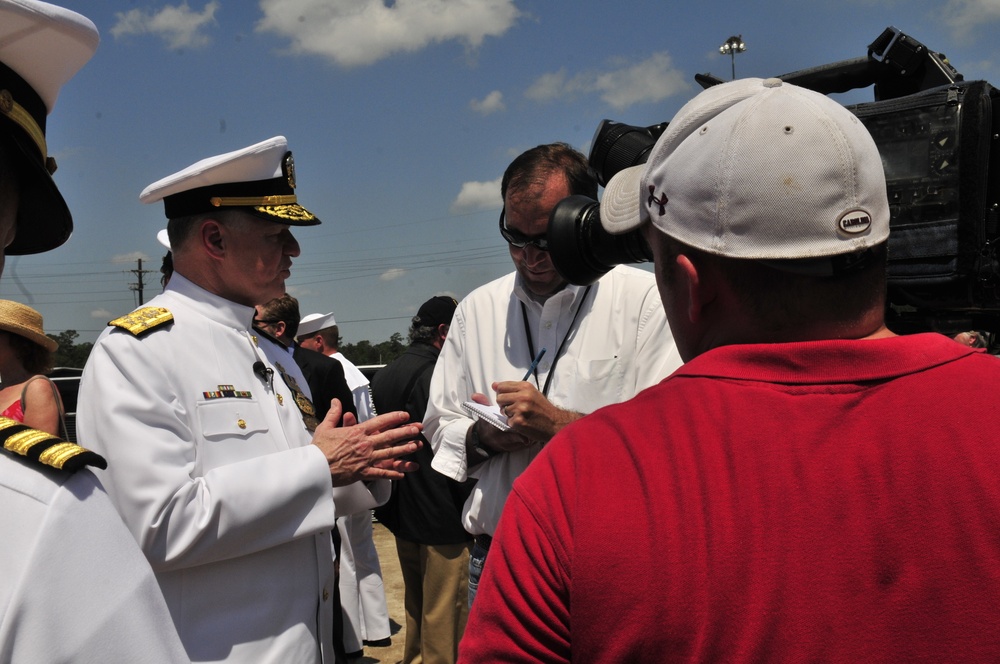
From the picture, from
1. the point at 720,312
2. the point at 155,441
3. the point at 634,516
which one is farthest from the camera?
the point at 155,441

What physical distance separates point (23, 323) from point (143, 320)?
2.01 metres

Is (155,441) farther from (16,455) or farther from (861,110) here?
(861,110)

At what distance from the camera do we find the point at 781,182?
102 centimetres

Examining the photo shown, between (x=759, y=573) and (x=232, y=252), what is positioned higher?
(x=232, y=252)

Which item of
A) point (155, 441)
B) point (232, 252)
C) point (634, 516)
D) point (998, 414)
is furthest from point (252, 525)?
point (998, 414)

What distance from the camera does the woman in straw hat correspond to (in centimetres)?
331

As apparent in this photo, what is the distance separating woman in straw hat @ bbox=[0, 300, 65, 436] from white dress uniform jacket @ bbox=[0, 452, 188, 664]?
8.97ft

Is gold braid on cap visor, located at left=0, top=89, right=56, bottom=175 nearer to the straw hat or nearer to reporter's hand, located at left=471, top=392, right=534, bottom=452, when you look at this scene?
reporter's hand, located at left=471, top=392, right=534, bottom=452

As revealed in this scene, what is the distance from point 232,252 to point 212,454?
2.07ft

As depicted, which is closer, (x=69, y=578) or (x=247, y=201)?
(x=69, y=578)

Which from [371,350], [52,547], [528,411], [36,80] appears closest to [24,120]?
[36,80]

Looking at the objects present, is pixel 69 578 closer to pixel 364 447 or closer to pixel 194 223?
pixel 364 447

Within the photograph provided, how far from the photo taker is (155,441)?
6.41 feet

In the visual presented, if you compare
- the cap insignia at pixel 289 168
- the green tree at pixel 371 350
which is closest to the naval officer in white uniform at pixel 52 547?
the cap insignia at pixel 289 168
